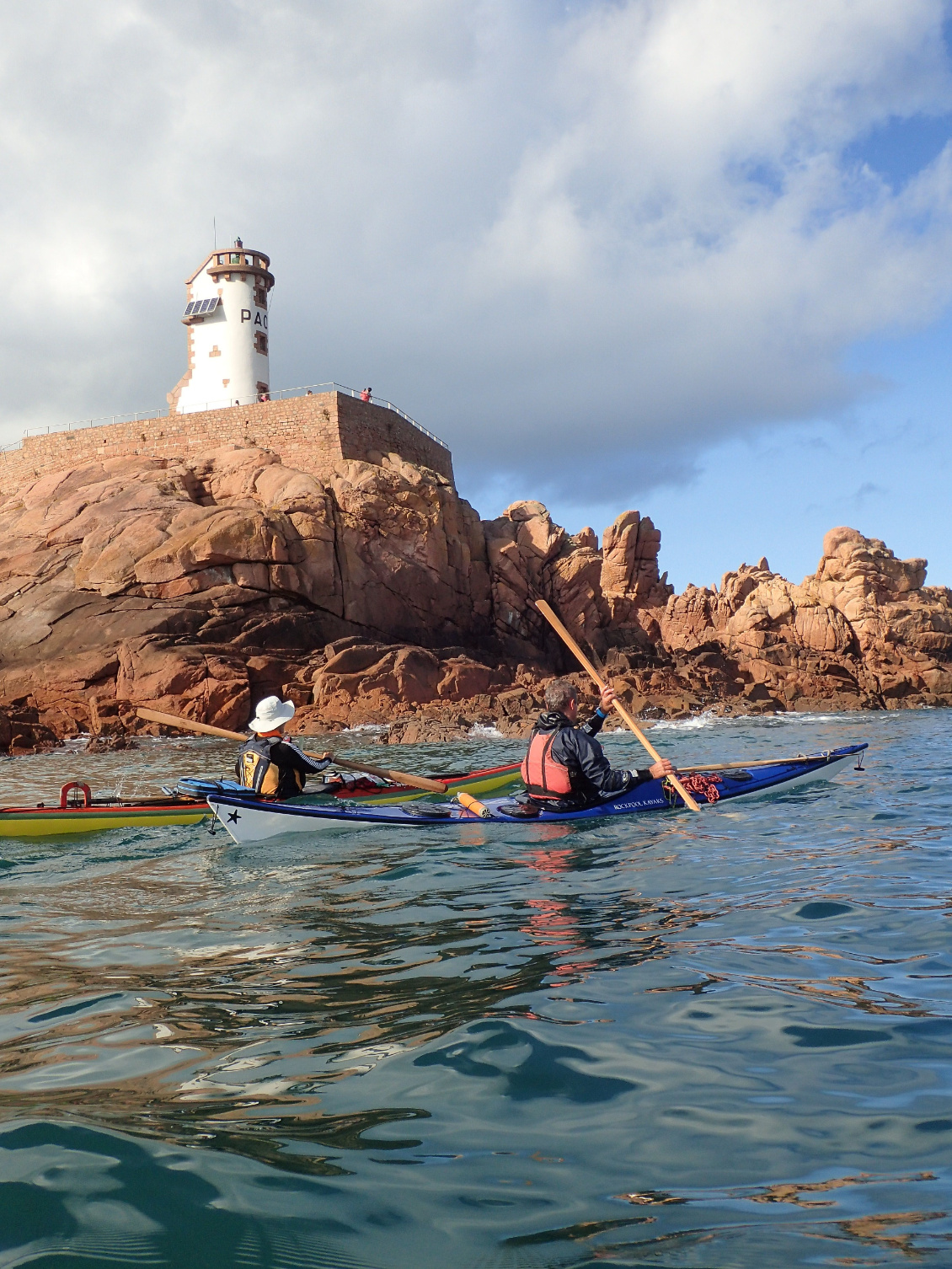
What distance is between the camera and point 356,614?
1142 inches

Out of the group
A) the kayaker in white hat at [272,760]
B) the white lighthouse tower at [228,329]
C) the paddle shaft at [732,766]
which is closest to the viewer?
the kayaker in white hat at [272,760]

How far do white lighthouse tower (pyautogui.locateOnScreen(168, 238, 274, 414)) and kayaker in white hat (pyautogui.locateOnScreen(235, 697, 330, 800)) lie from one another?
33.0 metres

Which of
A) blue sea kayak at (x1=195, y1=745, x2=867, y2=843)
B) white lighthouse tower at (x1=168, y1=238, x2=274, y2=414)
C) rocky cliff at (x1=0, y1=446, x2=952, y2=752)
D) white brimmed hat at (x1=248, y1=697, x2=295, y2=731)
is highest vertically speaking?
white lighthouse tower at (x1=168, y1=238, x2=274, y2=414)

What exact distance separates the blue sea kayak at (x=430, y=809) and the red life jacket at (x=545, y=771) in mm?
188

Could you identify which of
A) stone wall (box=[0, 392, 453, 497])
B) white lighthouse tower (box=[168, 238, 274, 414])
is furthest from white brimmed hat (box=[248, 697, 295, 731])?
white lighthouse tower (box=[168, 238, 274, 414])

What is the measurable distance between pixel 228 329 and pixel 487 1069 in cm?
4148

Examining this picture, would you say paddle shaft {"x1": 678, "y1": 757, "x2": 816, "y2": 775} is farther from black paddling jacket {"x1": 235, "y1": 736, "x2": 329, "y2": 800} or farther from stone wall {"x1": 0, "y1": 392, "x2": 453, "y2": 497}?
stone wall {"x1": 0, "y1": 392, "x2": 453, "y2": 497}

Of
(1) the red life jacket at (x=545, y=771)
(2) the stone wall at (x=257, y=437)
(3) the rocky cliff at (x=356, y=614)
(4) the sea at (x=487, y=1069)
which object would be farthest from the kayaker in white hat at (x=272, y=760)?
(2) the stone wall at (x=257, y=437)

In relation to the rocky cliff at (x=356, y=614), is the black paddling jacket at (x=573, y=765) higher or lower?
lower

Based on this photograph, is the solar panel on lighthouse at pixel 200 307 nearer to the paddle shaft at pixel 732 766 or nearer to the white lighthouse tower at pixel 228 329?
the white lighthouse tower at pixel 228 329

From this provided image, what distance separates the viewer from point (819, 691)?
30.5 meters

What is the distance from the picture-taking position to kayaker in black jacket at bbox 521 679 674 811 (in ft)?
26.9

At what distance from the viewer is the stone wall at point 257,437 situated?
3219cm

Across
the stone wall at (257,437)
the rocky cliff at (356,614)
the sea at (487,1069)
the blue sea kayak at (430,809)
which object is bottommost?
the sea at (487,1069)
